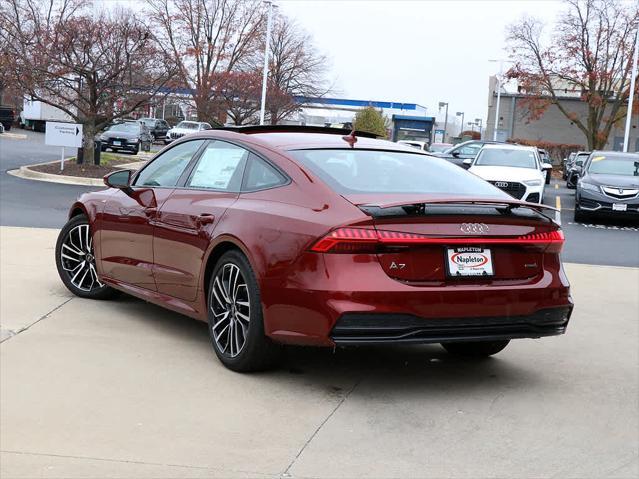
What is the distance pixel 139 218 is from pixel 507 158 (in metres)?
15.2

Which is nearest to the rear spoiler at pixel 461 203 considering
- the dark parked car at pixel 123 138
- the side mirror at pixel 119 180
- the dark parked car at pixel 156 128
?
the side mirror at pixel 119 180

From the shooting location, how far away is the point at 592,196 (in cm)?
1839

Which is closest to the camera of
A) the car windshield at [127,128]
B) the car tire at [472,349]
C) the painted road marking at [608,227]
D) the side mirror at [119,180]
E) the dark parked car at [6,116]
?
the car tire at [472,349]

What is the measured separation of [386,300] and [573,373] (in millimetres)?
1859

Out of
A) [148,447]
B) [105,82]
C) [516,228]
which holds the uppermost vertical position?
[105,82]

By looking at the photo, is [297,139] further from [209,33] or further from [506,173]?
[209,33]

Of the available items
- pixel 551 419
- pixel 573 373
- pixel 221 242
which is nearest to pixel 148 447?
pixel 221 242

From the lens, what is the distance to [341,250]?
469 centimetres

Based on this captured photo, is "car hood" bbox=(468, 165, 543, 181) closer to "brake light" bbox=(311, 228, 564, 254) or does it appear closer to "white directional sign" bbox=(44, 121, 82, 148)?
"white directional sign" bbox=(44, 121, 82, 148)

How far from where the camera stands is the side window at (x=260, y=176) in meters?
5.35

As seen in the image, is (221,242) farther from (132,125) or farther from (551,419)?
(132,125)

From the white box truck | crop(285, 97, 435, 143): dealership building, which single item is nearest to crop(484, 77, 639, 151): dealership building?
crop(285, 97, 435, 143): dealership building

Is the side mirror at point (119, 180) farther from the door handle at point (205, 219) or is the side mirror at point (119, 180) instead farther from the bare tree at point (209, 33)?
the bare tree at point (209, 33)

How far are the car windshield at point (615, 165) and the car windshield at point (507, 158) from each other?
4.53 ft
